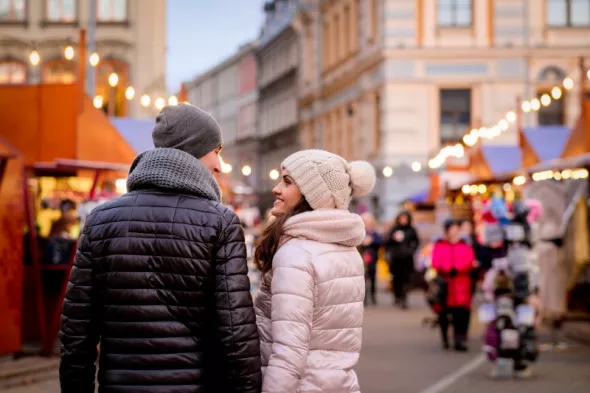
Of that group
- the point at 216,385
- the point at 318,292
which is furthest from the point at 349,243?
the point at 216,385

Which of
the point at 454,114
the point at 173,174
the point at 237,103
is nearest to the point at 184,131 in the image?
the point at 173,174

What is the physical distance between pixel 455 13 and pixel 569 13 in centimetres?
378

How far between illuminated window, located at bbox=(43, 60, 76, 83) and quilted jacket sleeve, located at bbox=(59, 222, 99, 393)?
34.0 meters

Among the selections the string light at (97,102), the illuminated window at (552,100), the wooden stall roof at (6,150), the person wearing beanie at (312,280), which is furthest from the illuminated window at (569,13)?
the person wearing beanie at (312,280)

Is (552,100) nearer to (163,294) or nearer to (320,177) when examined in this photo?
(320,177)

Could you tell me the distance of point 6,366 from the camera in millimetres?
14445

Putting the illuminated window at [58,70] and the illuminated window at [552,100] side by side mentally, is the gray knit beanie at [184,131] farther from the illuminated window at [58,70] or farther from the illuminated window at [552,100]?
the illuminated window at [552,100]

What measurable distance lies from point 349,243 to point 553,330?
13.3 metres

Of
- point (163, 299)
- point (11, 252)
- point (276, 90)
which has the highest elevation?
point (276, 90)

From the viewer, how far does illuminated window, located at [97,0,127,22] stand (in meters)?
38.2

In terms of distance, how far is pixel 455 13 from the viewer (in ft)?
149

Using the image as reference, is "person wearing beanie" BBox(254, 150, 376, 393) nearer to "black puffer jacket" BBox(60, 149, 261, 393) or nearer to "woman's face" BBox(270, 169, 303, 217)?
"woman's face" BBox(270, 169, 303, 217)

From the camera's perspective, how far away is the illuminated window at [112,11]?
38.2 m

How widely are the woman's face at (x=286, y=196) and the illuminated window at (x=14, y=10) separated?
34.2 metres
